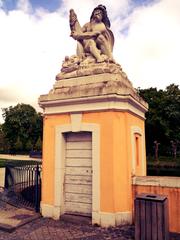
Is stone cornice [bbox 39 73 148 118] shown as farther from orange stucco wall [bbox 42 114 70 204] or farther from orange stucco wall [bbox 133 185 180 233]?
orange stucco wall [bbox 133 185 180 233]

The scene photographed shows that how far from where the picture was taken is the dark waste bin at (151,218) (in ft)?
18.1

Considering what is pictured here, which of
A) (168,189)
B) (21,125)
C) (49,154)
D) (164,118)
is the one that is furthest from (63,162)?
(21,125)

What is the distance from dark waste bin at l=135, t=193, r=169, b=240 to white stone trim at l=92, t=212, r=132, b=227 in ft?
3.77

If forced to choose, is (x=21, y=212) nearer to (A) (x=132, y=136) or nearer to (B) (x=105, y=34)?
(A) (x=132, y=136)

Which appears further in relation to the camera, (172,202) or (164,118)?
(164,118)

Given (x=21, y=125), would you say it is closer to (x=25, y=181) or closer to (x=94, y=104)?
(x=25, y=181)

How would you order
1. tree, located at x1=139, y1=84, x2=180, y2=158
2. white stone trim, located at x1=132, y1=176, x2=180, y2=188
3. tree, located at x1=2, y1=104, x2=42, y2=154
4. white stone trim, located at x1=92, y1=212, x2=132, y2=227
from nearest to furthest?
white stone trim, located at x1=132, y1=176, x2=180, y2=188, white stone trim, located at x1=92, y1=212, x2=132, y2=227, tree, located at x1=139, y1=84, x2=180, y2=158, tree, located at x1=2, y1=104, x2=42, y2=154

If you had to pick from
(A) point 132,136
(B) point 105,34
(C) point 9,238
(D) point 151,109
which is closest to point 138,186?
(A) point 132,136

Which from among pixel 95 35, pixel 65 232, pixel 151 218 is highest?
pixel 95 35

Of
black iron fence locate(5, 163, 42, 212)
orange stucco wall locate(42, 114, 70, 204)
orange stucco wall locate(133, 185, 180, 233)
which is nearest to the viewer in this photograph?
orange stucco wall locate(133, 185, 180, 233)

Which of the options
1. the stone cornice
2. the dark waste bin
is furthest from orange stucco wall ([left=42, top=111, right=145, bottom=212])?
the dark waste bin

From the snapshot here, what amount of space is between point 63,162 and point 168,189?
311cm

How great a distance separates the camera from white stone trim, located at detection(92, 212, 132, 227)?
6797mm

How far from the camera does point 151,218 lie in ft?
18.5
